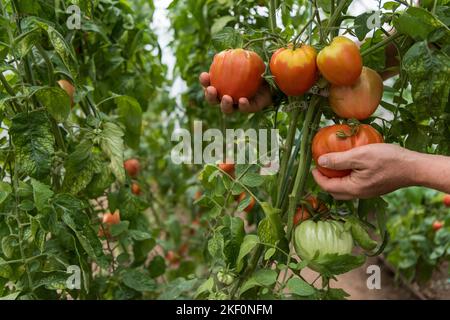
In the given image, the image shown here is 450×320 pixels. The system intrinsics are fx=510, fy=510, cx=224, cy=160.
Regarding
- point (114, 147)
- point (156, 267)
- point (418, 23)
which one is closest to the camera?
point (418, 23)

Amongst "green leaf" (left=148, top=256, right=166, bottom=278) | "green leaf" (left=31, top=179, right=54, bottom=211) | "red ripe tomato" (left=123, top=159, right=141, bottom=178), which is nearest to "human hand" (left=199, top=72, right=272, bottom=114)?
"green leaf" (left=31, top=179, right=54, bottom=211)

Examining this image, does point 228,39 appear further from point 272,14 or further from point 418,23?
point 418,23

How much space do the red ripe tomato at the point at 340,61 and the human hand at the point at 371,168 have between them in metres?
0.11

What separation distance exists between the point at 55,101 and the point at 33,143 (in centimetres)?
8

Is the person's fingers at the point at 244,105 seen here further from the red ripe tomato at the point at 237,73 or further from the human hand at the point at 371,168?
the human hand at the point at 371,168

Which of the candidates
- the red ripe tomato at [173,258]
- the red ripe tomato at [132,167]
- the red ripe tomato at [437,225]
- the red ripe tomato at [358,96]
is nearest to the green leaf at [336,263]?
the red ripe tomato at [358,96]

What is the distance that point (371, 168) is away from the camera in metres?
0.77

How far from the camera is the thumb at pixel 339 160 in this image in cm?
77

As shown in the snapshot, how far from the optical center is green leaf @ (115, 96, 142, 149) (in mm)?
1087

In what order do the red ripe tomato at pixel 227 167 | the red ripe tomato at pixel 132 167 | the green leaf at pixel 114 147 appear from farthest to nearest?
the red ripe tomato at pixel 132 167 < the red ripe tomato at pixel 227 167 < the green leaf at pixel 114 147

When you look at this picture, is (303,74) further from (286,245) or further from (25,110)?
(25,110)

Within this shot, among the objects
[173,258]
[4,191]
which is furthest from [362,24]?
[173,258]

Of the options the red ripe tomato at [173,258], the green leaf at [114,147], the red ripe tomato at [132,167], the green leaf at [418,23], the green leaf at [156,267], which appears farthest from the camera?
the red ripe tomato at [173,258]

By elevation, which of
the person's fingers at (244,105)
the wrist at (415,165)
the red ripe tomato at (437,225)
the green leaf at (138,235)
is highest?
the person's fingers at (244,105)
